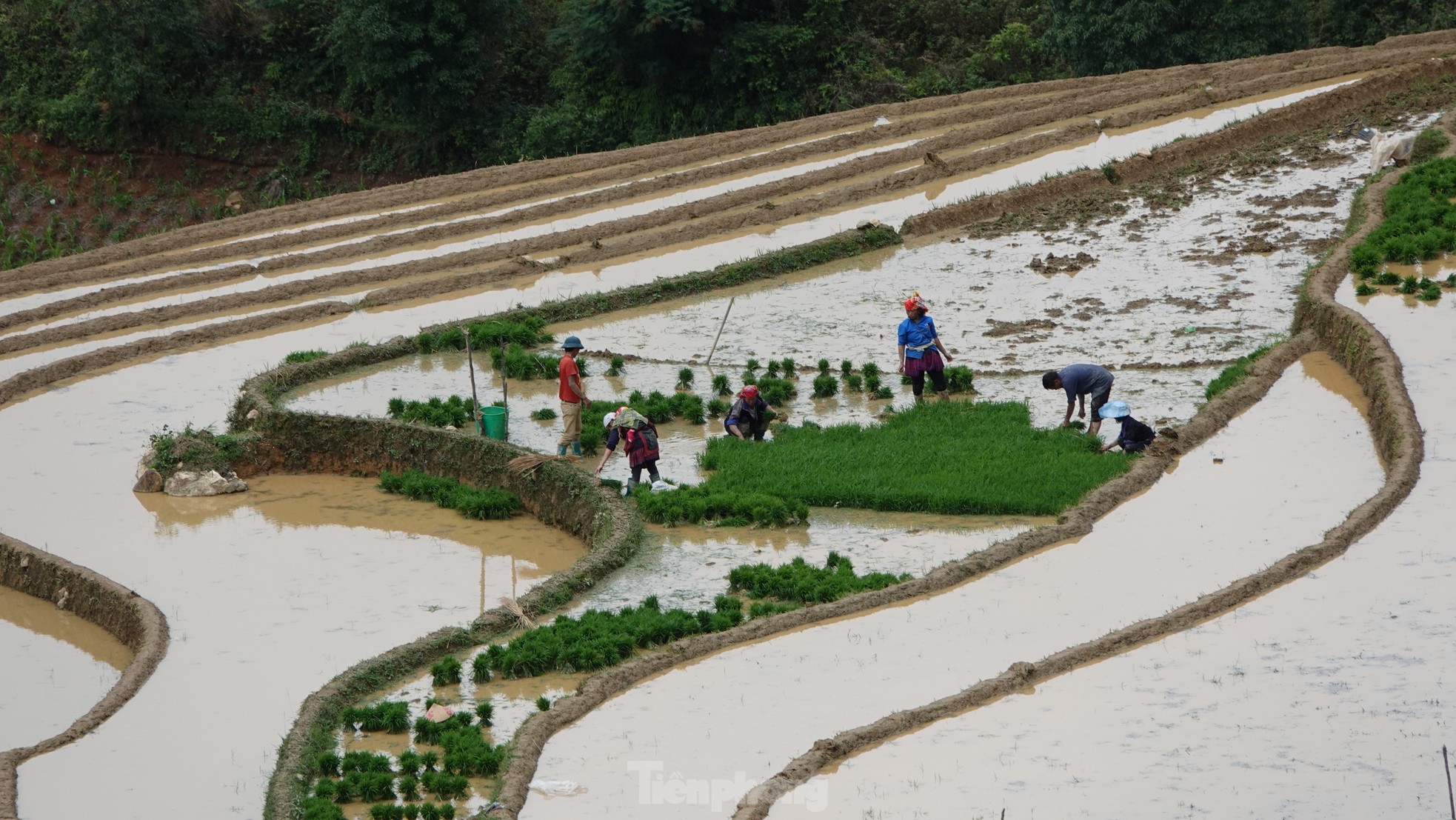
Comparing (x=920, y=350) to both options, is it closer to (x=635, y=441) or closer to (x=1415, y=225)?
(x=635, y=441)

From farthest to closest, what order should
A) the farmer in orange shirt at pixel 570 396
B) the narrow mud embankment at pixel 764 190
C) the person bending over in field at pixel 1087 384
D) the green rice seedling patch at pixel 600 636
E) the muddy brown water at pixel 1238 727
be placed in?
the narrow mud embankment at pixel 764 190
the farmer in orange shirt at pixel 570 396
the person bending over in field at pixel 1087 384
the green rice seedling patch at pixel 600 636
the muddy brown water at pixel 1238 727

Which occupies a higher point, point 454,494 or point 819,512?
point 454,494

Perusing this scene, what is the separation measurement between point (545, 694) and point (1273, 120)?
61.0 ft

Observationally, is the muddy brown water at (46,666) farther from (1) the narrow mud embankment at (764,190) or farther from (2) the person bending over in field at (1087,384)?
(1) the narrow mud embankment at (764,190)

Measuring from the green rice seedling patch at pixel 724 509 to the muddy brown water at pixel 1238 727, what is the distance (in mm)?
4299

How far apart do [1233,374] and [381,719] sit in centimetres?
1005

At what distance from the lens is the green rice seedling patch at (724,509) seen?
47.5 ft

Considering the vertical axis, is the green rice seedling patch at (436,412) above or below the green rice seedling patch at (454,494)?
above

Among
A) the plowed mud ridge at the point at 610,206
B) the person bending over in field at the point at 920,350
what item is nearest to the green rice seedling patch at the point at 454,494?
the person bending over in field at the point at 920,350

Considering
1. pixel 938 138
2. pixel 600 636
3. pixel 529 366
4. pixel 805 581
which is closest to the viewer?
pixel 600 636

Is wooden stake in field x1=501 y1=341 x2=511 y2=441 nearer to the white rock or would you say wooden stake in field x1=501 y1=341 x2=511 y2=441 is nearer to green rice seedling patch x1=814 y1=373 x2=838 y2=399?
the white rock

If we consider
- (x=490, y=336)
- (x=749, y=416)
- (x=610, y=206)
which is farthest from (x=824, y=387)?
(x=610, y=206)

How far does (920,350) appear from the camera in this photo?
1683 cm

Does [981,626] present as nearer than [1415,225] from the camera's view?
Yes
